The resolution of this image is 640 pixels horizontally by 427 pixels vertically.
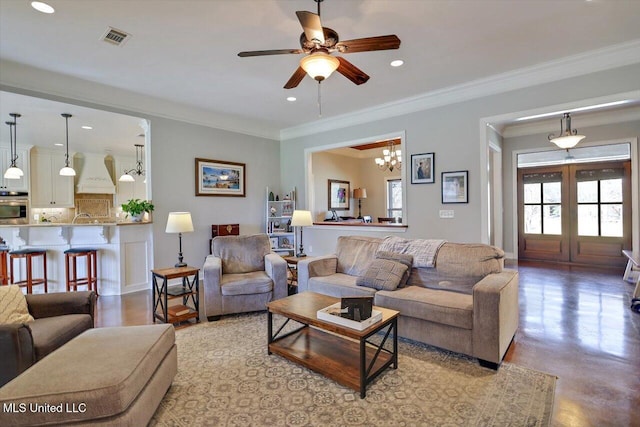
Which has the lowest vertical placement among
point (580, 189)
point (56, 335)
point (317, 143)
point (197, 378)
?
point (197, 378)

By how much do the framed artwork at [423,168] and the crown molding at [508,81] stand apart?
76cm

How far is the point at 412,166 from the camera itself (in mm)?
4949

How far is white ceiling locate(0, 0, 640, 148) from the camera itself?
2605 millimetres

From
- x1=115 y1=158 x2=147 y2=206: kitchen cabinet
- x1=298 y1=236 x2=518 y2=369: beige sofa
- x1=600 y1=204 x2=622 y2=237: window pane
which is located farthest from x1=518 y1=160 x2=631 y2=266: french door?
x1=115 y1=158 x2=147 y2=206: kitchen cabinet

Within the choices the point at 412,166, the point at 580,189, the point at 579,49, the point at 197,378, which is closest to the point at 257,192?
the point at 412,166

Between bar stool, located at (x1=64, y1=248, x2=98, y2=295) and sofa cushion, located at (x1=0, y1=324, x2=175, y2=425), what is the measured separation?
118 inches

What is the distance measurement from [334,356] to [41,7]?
376cm

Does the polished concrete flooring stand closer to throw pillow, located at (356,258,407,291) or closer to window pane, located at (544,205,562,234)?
throw pillow, located at (356,258,407,291)

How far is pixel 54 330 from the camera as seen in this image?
2.08 m

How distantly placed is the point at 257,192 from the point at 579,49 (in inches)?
209

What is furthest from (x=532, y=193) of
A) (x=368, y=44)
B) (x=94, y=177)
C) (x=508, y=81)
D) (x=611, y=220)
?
(x=94, y=177)

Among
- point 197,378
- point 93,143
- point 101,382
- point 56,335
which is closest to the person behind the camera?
point 101,382

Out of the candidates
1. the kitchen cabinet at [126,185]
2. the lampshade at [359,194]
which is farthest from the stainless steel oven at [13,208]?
the lampshade at [359,194]

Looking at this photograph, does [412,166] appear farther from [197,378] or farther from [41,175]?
[41,175]
